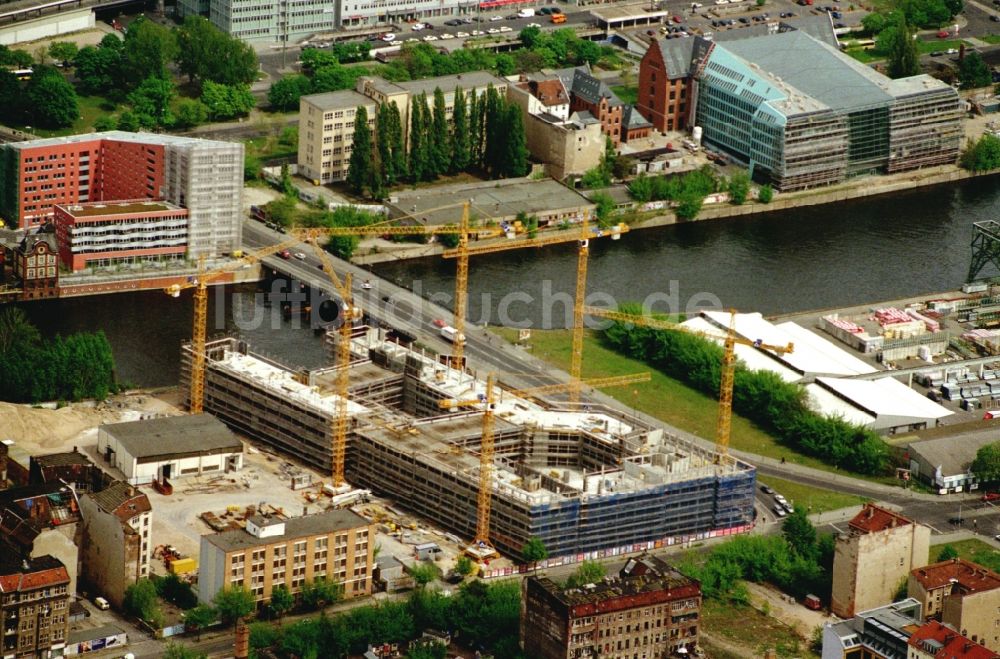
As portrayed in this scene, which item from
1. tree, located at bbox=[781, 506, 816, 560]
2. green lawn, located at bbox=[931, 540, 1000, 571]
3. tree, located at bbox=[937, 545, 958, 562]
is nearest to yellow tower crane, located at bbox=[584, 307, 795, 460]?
tree, located at bbox=[781, 506, 816, 560]

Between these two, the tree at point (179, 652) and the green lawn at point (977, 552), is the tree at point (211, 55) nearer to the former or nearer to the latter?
the green lawn at point (977, 552)

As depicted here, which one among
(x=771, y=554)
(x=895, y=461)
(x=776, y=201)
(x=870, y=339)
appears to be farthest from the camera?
(x=776, y=201)

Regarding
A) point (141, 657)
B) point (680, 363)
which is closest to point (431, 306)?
point (680, 363)

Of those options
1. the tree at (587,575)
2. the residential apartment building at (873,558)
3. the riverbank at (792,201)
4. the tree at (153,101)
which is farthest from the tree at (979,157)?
the tree at (587,575)

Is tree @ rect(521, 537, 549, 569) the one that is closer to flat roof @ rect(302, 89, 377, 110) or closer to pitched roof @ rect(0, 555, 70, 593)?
pitched roof @ rect(0, 555, 70, 593)

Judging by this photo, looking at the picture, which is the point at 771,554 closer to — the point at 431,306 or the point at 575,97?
the point at 431,306

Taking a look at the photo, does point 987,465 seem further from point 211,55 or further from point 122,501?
point 211,55
